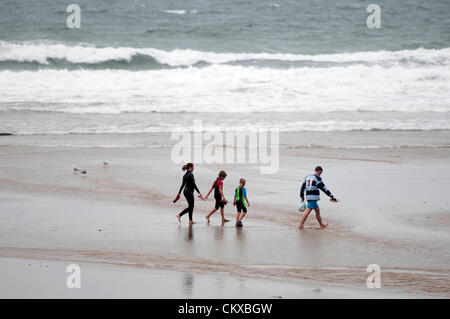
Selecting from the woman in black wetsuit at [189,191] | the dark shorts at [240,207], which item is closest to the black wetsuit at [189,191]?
the woman in black wetsuit at [189,191]

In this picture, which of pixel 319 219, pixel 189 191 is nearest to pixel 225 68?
pixel 189 191

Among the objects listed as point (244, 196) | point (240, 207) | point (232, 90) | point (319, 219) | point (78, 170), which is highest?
point (232, 90)

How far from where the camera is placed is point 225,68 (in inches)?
1473

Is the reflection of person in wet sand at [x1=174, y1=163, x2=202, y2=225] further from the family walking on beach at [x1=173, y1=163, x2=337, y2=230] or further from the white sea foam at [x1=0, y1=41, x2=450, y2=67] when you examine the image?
the white sea foam at [x1=0, y1=41, x2=450, y2=67]

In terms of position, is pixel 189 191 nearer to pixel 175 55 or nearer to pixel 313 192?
pixel 313 192

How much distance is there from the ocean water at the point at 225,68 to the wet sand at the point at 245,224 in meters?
4.42

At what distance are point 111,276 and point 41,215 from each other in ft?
14.8
